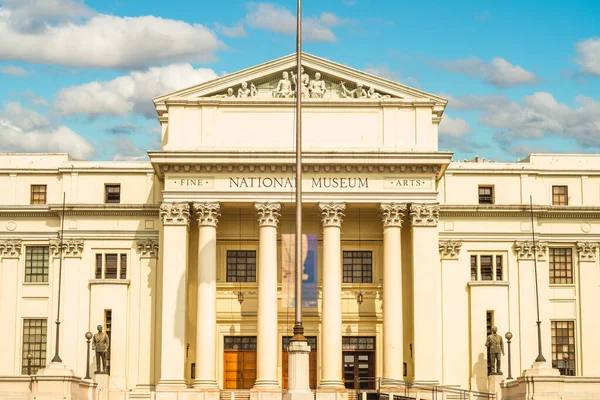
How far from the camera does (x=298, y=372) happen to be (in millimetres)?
48188

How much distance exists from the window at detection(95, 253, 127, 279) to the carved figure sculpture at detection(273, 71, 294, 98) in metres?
12.6

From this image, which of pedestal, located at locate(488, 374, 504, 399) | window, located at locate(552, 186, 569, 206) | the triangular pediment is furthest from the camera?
window, located at locate(552, 186, 569, 206)

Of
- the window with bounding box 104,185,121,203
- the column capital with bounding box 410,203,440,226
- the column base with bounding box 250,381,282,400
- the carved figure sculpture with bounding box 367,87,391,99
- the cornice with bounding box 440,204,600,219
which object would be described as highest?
the carved figure sculpture with bounding box 367,87,391,99

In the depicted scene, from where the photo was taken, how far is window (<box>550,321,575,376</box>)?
2754 inches

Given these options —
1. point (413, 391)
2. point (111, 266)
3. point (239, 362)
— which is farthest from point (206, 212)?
point (413, 391)

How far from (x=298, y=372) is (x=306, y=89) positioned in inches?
885

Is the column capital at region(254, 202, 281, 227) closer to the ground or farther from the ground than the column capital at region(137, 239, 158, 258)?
farther from the ground

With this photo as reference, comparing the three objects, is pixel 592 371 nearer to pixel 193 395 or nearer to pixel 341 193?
pixel 341 193

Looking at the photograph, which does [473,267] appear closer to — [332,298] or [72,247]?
[332,298]

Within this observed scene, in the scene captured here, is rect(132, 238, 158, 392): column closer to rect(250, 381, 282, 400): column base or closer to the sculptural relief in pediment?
rect(250, 381, 282, 400): column base

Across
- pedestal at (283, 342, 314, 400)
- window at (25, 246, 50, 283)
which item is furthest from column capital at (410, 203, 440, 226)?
window at (25, 246, 50, 283)

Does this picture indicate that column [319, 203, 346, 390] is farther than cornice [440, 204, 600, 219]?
No

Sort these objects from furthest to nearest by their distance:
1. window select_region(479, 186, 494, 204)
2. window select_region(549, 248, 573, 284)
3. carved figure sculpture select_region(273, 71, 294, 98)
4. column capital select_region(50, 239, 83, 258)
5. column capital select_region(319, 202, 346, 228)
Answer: window select_region(479, 186, 494, 204) → window select_region(549, 248, 573, 284) → column capital select_region(50, 239, 83, 258) → carved figure sculpture select_region(273, 71, 294, 98) → column capital select_region(319, 202, 346, 228)

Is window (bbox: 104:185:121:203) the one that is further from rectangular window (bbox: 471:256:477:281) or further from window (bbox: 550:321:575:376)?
window (bbox: 550:321:575:376)
